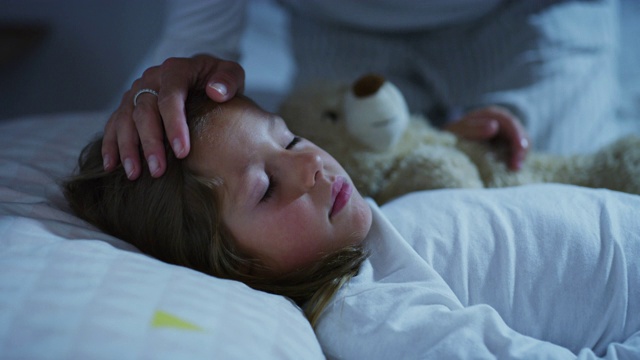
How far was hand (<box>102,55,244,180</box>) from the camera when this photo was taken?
71 centimetres

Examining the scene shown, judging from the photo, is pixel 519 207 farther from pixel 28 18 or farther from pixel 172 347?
pixel 28 18

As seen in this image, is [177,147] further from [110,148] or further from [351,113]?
[351,113]

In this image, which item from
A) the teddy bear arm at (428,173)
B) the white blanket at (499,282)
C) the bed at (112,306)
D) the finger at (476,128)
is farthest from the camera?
the finger at (476,128)

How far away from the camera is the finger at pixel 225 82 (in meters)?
0.75

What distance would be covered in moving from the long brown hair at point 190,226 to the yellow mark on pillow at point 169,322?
169 mm

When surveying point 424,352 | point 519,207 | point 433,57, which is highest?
point 433,57

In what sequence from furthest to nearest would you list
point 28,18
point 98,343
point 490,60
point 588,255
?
1. point 28,18
2. point 490,60
3. point 588,255
4. point 98,343

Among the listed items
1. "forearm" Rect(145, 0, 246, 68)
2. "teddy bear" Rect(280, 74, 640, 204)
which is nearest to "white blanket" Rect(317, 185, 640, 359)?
"teddy bear" Rect(280, 74, 640, 204)

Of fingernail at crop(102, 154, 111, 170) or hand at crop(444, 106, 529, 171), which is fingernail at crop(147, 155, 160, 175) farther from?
hand at crop(444, 106, 529, 171)

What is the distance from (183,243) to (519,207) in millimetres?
482

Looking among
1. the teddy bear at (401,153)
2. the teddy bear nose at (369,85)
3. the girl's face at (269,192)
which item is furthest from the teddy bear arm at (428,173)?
the girl's face at (269,192)

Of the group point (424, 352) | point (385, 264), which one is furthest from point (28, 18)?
point (424, 352)

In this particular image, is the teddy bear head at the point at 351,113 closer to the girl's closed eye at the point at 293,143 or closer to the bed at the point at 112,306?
the girl's closed eye at the point at 293,143

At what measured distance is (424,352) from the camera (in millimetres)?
614
